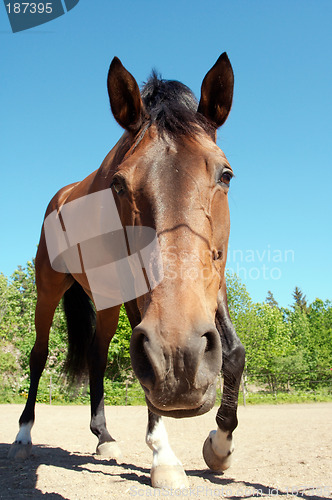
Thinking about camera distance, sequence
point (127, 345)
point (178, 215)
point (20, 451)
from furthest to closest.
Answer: point (127, 345)
point (20, 451)
point (178, 215)

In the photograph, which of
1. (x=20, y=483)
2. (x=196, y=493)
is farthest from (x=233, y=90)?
(x=20, y=483)

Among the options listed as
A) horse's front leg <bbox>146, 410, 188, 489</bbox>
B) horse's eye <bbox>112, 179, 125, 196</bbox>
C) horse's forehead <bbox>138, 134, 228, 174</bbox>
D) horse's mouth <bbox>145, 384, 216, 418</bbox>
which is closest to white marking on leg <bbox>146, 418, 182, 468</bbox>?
horse's front leg <bbox>146, 410, 188, 489</bbox>

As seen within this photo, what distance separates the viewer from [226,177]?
2.66m

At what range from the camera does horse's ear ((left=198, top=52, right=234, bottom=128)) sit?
9.60ft

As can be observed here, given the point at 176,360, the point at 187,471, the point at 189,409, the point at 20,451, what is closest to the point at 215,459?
the point at 187,471

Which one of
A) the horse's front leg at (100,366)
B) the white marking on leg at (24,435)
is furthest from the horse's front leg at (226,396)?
the white marking on leg at (24,435)

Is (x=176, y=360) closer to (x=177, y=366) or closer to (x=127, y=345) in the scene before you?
(x=177, y=366)

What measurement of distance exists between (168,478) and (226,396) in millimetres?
784

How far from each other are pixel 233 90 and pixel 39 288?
393 cm

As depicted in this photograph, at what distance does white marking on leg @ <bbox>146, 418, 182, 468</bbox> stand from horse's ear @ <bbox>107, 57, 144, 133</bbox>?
2586 mm

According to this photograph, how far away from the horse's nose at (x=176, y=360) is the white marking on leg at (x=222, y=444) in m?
1.92

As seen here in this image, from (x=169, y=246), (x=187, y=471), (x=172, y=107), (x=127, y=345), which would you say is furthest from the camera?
(x=127, y=345)

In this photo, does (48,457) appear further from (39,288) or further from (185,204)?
(185,204)

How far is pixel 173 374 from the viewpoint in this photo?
1.67 meters
